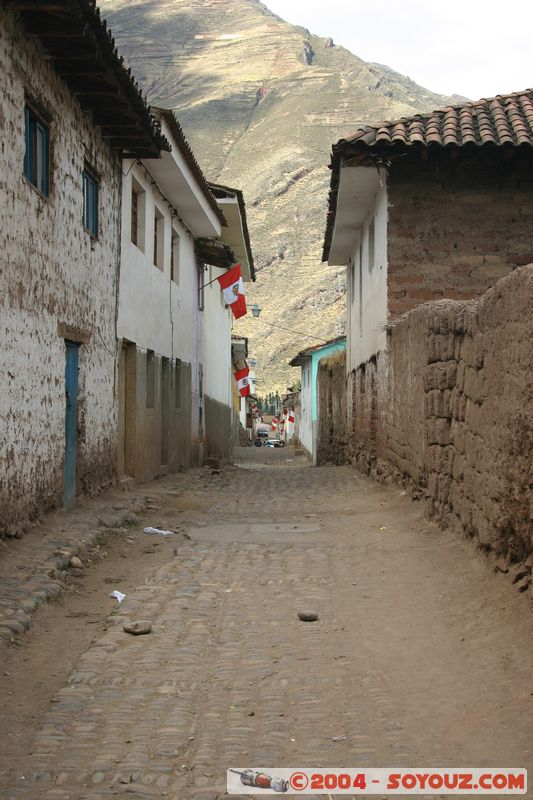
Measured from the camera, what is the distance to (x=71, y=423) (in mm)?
9562

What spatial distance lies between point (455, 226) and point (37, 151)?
261 inches

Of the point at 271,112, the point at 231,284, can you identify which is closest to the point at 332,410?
the point at 231,284

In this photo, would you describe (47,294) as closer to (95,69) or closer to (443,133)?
(95,69)

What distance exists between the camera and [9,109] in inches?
285

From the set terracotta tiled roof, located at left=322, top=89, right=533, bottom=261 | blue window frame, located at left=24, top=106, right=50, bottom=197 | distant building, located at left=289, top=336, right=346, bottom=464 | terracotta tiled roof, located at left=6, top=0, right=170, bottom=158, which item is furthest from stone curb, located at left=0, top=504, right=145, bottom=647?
distant building, located at left=289, top=336, right=346, bottom=464

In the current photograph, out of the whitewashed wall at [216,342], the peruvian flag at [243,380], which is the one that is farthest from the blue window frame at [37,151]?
the peruvian flag at [243,380]

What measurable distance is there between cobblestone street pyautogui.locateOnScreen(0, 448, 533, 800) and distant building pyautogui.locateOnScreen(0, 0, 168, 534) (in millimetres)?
2024

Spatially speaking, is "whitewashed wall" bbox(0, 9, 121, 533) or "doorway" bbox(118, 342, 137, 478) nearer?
"whitewashed wall" bbox(0, 9, 121, 533)

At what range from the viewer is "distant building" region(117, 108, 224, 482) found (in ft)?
41.0

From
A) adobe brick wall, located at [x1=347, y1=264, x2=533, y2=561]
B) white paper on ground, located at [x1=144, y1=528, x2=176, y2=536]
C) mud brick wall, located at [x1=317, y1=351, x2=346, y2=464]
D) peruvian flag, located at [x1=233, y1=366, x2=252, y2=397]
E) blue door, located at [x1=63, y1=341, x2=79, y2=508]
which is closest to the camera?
adobe brick wall, located at [x1=347, y1=264, x2=533, y2=561]

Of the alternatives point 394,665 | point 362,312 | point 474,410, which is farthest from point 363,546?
Result: point 362,312

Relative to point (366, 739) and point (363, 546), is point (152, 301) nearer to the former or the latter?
point (363, 546)

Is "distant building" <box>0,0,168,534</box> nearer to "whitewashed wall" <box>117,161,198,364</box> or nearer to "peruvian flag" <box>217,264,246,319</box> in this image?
"whitewashed wall" <box>117,161,198,364</box>

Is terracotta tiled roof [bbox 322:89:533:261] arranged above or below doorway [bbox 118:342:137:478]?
above
